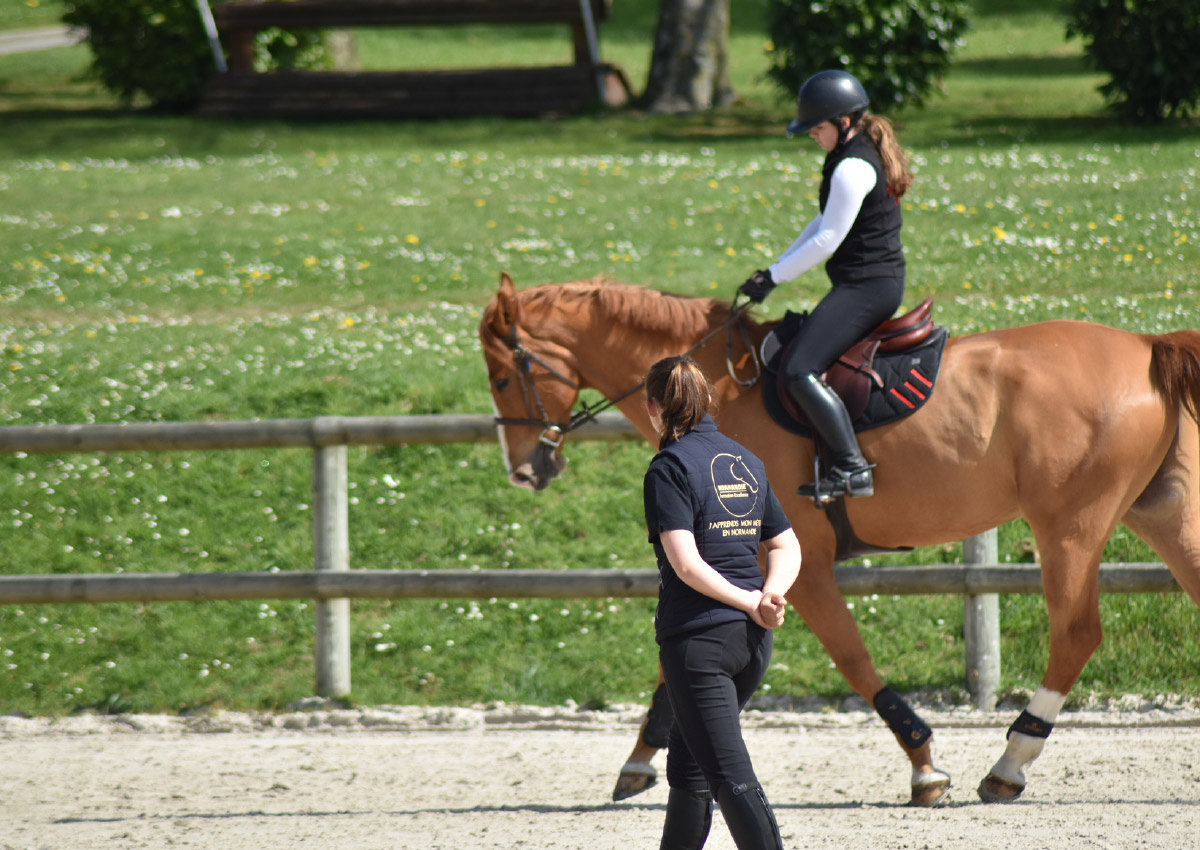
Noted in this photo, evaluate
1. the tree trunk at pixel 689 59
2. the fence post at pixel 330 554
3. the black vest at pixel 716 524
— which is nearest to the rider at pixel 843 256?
the black vest at pixel 716 524

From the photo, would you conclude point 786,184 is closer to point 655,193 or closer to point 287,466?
point 655,193

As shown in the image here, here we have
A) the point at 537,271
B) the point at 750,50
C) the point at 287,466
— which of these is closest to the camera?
the point at 287,466

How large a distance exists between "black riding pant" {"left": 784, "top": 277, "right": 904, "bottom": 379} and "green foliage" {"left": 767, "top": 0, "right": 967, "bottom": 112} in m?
13.8

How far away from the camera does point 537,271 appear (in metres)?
12.6

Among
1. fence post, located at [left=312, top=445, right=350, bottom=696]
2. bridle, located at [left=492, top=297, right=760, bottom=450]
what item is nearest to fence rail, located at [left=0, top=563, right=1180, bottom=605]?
fence post, located at [left=312, top=445, right=350, bottom=696]

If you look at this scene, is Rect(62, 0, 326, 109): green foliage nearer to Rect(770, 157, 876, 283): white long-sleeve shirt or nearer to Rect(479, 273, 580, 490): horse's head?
Rect(479, 273, 580, 490): horse's head

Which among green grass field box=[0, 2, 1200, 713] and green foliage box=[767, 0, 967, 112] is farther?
green foliage box=[767, 0, 967, 112]

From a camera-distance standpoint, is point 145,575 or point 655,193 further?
point 655,193

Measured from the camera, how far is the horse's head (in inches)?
210

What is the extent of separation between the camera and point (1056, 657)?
A: 4.97 metres

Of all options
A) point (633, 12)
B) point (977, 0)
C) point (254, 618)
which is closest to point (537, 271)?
point (254, 618)

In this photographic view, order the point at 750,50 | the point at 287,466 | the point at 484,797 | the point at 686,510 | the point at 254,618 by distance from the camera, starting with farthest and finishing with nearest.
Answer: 1. the point at 750,50
2. the point at 287,466
3. the point at 254,618
4. the point at 484,797
5. the point at 686,510

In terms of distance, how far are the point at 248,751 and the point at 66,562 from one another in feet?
8.16

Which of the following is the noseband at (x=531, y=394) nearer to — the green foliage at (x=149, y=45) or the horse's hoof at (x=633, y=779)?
the horse's hoof at (x=633, y=779)
